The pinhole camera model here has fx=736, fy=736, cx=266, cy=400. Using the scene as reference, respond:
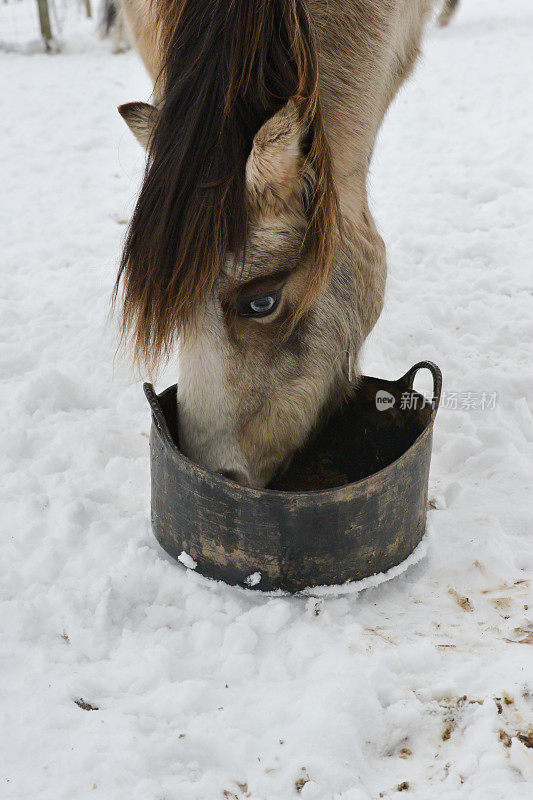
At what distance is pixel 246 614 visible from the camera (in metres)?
2.09

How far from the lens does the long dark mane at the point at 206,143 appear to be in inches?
70.4

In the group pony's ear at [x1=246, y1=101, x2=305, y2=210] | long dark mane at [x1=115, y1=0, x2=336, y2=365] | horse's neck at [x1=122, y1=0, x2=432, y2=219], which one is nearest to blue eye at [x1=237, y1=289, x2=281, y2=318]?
long dark mane at [x1=115, y1=0, x2=336, y2=365]

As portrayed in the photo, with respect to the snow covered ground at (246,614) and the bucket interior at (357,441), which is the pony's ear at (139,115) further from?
the snow covered ground at (246,614)

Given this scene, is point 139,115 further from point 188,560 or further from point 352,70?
point 188,560

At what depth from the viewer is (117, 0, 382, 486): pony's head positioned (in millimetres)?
1791

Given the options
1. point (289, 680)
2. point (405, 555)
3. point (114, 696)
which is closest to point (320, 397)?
point (405, 555)

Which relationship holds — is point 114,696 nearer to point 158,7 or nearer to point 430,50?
point 158,7

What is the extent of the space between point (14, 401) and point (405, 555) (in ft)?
5.63

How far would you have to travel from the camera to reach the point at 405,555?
7.59ft

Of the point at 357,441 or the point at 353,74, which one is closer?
the point at 353,74

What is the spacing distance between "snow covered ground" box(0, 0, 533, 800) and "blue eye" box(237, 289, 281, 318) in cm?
82

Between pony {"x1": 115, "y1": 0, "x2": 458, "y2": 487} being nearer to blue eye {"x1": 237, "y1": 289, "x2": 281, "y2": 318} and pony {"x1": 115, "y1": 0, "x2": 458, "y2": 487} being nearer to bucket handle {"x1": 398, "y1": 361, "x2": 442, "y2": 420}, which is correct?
blue eye {"x1": 237, "y1": 289, "x2": 281, "y2": 318}

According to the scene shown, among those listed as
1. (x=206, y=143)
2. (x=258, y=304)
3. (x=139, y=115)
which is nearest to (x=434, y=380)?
(x=258, y=304)

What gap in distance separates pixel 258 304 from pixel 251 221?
0.23m
